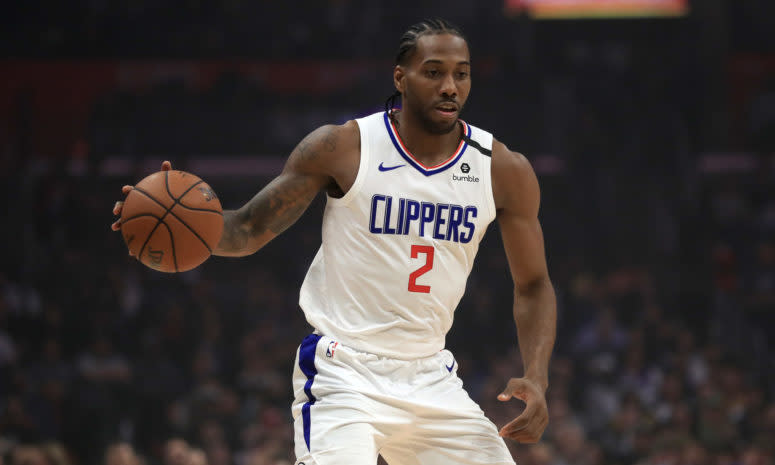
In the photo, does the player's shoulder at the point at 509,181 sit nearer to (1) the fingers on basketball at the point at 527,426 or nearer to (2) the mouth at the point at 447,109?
(2) the mouth at the point at 447,109

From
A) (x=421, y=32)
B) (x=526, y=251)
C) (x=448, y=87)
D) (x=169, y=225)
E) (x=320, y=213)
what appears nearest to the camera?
(x=169, y=225)

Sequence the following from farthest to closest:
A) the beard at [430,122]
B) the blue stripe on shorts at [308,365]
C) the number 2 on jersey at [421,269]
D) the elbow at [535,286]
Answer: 1. the elbow at [535,286]
2. the beard at [430,122]
3. the number 2 on jersey at [421,269]
4. the blue stripe on shorts at [308,365]

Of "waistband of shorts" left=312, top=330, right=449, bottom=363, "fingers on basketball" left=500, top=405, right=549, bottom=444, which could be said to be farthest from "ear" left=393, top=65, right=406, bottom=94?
"fingers on basketball" left=500, top=405, right=549, bottom=444

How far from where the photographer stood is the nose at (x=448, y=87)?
11.3 ft

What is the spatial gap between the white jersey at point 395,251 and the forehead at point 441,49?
325mm

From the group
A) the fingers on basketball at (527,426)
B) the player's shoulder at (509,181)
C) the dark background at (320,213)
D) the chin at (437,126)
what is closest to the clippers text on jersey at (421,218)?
the player's shoulder at (509,181)

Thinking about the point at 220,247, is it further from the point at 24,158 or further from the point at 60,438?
the point at 24,158

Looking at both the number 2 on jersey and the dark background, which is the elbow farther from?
the dark background

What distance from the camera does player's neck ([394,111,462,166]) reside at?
3570 millimetres

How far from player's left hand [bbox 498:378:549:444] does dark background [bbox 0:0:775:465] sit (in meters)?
5.19

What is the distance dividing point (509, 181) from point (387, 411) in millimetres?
1007

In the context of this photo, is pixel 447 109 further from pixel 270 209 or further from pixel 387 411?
pixel 387 411

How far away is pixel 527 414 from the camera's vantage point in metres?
3.28

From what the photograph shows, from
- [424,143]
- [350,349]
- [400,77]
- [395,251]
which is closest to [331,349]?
[350,349]
